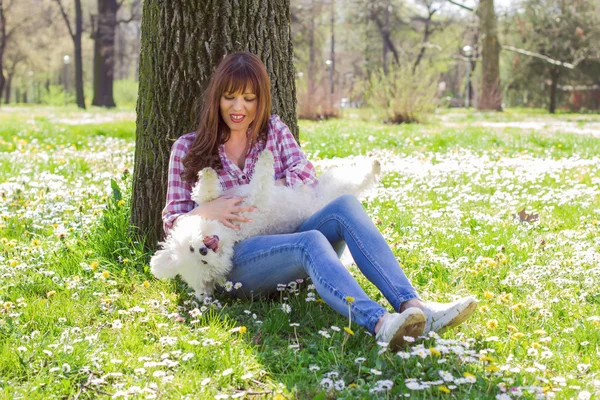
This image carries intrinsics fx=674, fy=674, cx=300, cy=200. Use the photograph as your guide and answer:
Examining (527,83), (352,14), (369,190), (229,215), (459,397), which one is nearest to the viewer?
(459,397)

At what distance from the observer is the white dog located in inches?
121

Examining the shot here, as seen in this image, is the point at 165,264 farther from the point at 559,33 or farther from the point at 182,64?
the point at 559,33

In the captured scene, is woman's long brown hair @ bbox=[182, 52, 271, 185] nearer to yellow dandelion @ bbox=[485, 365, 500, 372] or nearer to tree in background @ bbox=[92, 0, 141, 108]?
yellow dandelion @ bbox=[485, 365, 500, 372]

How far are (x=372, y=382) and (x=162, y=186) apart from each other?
200cm

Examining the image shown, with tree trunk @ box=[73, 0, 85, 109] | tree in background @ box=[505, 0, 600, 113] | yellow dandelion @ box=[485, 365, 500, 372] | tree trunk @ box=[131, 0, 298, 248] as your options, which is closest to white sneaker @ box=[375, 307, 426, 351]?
yellow dandelion @ box=[485, 365, 500, 372]

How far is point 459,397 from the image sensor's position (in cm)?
234

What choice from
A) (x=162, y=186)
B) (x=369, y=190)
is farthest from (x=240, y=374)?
(x=162, y=186)

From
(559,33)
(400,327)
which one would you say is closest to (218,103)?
(400,327)

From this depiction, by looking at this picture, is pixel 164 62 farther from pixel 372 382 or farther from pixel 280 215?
pixel 372 382

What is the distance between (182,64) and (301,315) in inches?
64.5

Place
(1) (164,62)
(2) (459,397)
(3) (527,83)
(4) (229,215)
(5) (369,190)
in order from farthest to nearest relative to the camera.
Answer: (3) (527,83), (1) (164,62), (5) (369,190), (4) (229,215), (2) (459,397)

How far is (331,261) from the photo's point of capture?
2.87 metres

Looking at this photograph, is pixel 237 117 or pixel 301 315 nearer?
pixel 301 315

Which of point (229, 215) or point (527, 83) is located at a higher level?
point (527, 83)
